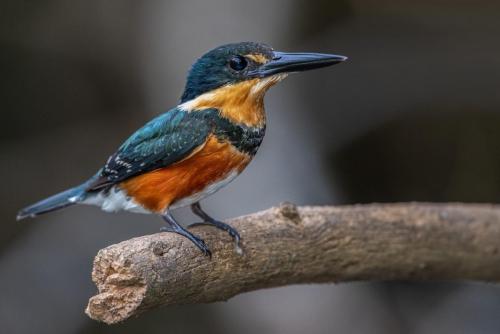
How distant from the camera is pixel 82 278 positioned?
5.12 metres

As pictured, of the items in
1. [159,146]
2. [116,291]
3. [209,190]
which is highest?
[159,146]

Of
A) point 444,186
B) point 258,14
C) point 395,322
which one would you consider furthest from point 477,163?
point 258,14

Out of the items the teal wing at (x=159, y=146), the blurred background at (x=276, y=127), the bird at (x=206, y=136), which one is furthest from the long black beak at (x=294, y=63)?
the blurred background at (x=276, y=127)

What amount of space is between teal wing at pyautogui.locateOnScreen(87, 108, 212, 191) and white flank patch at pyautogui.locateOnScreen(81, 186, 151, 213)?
0.14ft

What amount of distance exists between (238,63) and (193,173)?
48cm

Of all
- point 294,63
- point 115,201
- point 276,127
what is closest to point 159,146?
point 115,201

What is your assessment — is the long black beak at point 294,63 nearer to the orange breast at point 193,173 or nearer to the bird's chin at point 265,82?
the bird's chin at point 265,82

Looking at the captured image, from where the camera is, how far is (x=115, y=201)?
3502 mm

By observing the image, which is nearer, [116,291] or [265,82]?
[116,291]

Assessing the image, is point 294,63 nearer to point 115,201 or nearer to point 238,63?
point 238,63

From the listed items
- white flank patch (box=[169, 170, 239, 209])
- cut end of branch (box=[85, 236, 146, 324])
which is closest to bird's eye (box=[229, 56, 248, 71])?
white flank patch (box=[169, 170, 239, 209])

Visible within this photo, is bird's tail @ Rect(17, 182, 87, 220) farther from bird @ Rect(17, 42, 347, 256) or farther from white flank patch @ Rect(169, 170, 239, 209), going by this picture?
white flank patch @ Rect(169, 170, 239, 209)

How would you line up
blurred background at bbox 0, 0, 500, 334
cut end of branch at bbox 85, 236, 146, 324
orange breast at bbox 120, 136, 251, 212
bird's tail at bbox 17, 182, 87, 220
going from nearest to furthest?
1. cut end of branch at bbox 85, 236, 146, 324
2. orange breast at bbox 120, 136, 251, 212
3. bird's tail at bbox 17, 182, 87, 220
4. blurred background at bbox 0, 0, 500, 334

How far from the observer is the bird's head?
3.33 metres
